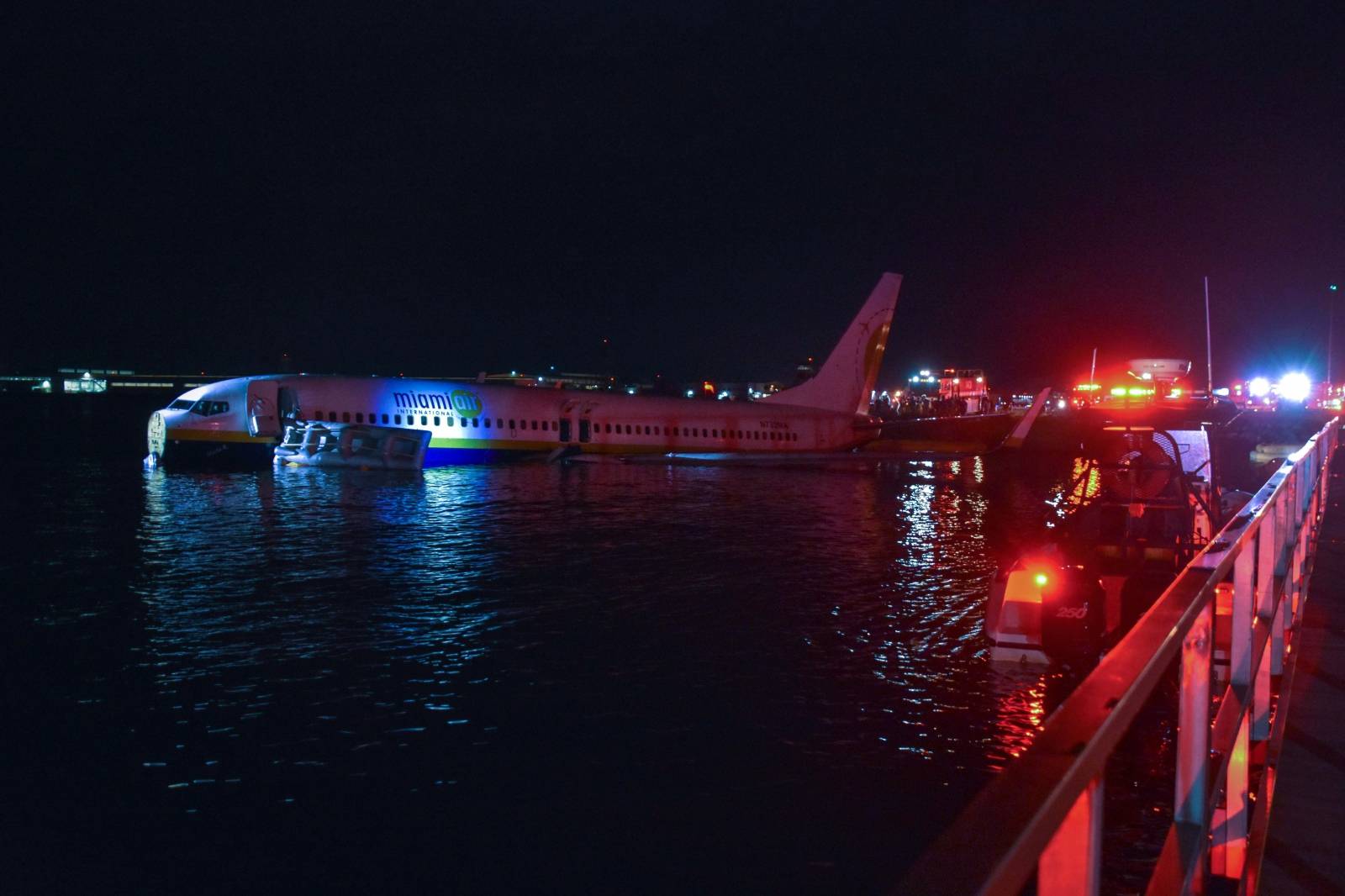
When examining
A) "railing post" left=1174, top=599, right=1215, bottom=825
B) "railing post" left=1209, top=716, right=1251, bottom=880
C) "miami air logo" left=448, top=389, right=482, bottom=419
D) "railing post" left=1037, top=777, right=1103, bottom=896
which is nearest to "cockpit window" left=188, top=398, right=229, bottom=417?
"miami air logo" left=448, top=389, right=482, bottom=419

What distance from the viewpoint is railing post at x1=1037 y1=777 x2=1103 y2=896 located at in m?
2.12

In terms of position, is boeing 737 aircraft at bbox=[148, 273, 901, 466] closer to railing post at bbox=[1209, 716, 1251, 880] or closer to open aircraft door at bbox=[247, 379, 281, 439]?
open aircraft door at bbox=[247, 379, 281, 439]

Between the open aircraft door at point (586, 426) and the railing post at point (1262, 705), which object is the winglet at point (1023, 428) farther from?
the railing post at point (1262, 705)

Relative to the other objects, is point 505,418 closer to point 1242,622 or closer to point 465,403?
point 465,403

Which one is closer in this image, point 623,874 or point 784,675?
point 623,874

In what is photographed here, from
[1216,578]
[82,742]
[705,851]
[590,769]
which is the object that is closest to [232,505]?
[82,742]

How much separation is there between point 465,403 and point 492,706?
92.5ft

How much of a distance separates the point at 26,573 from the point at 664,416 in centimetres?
2543

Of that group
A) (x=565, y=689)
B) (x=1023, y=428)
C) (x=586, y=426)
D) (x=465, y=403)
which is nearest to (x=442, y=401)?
(x=465, y=403)

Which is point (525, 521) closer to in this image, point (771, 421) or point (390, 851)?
point (390, 851)

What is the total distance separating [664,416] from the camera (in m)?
39.0

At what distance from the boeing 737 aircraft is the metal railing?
31372mm

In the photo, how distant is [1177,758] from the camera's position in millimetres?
3270

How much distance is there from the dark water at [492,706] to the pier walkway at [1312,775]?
2028 millimetres
